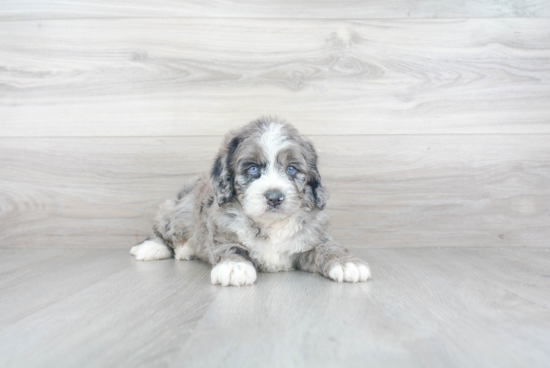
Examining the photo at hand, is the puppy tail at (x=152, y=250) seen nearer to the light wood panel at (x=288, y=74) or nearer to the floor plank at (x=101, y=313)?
the floor plank at (x=101, y=313)

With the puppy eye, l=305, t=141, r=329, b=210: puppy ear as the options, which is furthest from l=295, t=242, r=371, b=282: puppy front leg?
the puppy eye

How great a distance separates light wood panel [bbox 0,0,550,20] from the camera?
2684 mm

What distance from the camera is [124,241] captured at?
276 cm

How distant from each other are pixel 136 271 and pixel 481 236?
203 cm

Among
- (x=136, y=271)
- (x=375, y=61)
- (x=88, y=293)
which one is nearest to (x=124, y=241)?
(x=136, y=271)

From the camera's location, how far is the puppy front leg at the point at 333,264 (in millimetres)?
1798

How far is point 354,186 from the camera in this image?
2719 millimetres

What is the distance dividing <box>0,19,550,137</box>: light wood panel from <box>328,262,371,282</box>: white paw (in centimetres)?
108

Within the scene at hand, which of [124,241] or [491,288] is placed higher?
[491,288]

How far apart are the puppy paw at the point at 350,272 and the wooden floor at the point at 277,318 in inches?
2.4

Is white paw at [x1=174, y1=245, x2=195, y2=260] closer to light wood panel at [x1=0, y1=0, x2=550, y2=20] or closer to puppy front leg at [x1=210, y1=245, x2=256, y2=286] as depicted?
puppy front leg at [x1=210, y1=245, x2=256, y2=286]

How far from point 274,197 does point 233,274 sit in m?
0.35

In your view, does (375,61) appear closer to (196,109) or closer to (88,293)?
(196,109)

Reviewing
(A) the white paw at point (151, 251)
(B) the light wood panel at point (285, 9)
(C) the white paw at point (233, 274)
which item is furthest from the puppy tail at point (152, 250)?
(B) the light wood panel at point (285, 9)
